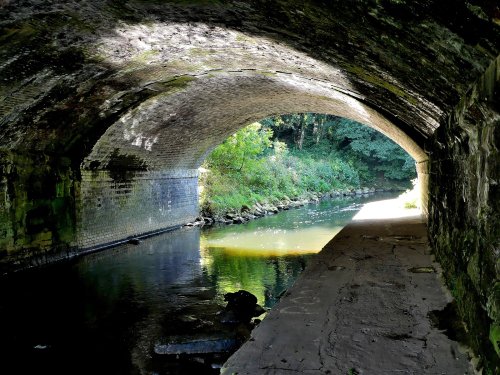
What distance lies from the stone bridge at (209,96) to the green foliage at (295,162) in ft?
23.3

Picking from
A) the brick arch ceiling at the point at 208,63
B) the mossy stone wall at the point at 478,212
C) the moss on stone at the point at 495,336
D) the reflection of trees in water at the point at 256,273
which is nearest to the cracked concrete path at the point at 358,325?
the mossy stone wall at the point at 478,212

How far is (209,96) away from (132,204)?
498 cm

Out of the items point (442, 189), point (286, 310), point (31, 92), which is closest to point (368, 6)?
point (286, 310)

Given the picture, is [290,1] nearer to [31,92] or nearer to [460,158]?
[460,158]

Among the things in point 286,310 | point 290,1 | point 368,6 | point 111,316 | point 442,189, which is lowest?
point 111,316

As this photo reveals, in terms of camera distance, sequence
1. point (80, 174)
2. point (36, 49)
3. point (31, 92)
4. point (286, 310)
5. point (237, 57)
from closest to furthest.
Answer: point (286, 310) → point (36, 49) → point (237, 57) → point (31, 92) → point (80, 174)

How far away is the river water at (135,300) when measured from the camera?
534 cm

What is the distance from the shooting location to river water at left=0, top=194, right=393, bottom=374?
17.5 ft

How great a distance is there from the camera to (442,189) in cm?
562

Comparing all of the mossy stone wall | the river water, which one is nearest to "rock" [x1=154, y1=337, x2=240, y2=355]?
the river water

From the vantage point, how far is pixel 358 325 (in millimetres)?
3887

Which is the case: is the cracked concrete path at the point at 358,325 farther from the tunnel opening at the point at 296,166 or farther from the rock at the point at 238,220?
the rock at the point at 238,220

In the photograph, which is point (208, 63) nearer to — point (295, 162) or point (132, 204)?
point (132, 204)

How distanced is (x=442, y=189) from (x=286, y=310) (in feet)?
8.34
